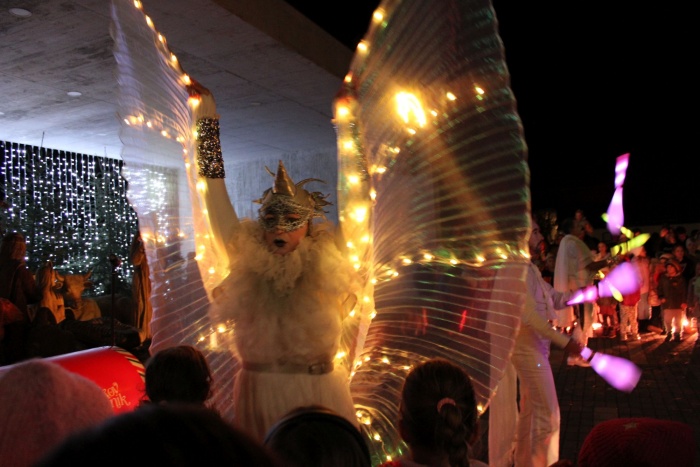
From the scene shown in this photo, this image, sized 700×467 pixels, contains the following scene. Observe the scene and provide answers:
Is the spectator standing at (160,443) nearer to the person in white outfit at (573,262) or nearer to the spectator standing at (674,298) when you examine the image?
the person in white outfit at (573,262)

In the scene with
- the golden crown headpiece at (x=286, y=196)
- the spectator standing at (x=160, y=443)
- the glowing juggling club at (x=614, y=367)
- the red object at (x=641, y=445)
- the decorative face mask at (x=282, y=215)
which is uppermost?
the golden crown headpiece at (x=286, y=196)

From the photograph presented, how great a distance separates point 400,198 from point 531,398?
7.23 feet

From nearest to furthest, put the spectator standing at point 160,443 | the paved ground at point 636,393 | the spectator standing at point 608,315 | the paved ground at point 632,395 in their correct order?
the spectator standing at point 160,443 → the paved ground at point 632,395 → the paved ground at point 636,393 → the spectator standing at point 608,315

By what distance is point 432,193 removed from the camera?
295 centimetres

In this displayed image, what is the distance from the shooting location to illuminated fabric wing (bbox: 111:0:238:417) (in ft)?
10.4

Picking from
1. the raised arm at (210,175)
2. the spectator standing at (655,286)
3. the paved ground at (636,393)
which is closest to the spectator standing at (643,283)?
the spectator standing at (655,286)

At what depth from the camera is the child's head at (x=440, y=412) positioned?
2.03 meters

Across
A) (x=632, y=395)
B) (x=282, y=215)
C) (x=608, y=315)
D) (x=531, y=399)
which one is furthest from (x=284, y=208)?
(x=608, y=315)

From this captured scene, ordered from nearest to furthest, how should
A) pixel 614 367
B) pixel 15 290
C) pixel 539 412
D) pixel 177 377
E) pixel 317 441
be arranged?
pixel 317 441
pixel 177 377
pixel 539 412
pixel 614 367
pixel 15 290

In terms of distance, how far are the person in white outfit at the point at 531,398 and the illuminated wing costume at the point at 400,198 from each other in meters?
1.48

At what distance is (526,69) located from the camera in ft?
46.8

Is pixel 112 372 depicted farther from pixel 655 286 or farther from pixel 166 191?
pixel 655 286

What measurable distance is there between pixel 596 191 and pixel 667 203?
2.15 metres

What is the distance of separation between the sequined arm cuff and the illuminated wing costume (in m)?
0.05
